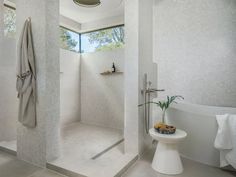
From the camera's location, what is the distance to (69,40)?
392 centimetres

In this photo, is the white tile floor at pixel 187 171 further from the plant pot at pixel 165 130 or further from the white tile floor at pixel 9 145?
the white tile floor at pixel 9 145

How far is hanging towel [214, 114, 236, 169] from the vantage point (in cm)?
180

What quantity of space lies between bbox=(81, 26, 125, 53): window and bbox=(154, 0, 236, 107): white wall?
0.92m

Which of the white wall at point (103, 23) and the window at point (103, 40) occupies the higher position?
the white wall at point (103, 23)

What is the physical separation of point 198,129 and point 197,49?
135 centimetres

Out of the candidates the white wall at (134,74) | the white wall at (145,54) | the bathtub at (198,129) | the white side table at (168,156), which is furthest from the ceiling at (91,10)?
the white side table at (168,156)

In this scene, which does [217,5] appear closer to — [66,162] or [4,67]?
[66,162]

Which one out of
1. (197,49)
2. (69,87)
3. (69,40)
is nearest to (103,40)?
(69,40)

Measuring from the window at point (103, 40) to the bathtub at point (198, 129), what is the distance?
1.99 metres

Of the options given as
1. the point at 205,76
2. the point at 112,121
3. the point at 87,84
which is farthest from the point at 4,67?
the point at 205,76

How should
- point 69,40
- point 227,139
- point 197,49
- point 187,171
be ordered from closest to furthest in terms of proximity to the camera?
point 227,139 < point 187,171 < point 197,49 < point 69,40

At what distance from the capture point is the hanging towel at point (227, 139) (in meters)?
1.80

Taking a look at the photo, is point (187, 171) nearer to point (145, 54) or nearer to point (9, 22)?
point (145, 54)

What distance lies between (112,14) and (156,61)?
4.99 ft
